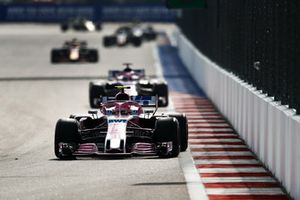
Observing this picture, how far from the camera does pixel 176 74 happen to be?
152 feet

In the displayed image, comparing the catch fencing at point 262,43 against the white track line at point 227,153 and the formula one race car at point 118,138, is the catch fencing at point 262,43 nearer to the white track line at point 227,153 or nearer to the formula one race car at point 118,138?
the white track line at point 227,153

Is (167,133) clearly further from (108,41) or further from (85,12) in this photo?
(85,12)

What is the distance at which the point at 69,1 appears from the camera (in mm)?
158500

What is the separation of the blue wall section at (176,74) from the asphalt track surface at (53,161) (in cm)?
146

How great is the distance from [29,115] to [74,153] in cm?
932

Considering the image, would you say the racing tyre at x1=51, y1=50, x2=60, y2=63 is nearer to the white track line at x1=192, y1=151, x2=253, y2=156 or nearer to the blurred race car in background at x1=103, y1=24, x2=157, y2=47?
the blurred race car in background at x1=103, y1=24, x2=157, y2=47

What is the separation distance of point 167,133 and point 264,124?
1.62 m

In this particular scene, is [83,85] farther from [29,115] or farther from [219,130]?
[219,130]

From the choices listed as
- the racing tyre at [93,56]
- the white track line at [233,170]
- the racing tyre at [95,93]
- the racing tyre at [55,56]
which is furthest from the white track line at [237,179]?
the racing tyre at [93,56]

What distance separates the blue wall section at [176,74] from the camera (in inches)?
1478

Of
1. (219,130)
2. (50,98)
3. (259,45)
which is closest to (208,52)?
(50,98)

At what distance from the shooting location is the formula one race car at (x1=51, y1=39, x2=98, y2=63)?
52.7 metres

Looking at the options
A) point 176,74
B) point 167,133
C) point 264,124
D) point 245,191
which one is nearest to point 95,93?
point 167,133

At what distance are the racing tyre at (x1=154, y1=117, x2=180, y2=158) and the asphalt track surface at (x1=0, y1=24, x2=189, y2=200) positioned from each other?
0.65 ft
